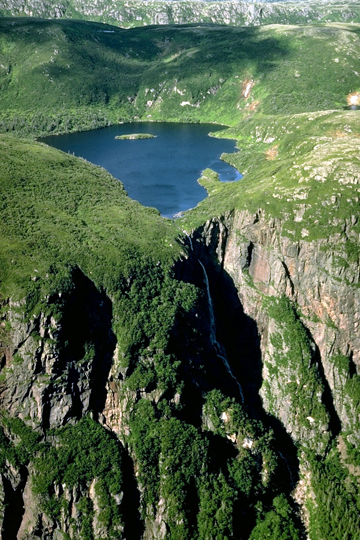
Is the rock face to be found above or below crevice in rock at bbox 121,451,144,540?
above

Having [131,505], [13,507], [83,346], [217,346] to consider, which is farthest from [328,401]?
[13,507]

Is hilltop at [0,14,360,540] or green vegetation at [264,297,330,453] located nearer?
hilltop at [0,14,360,540]

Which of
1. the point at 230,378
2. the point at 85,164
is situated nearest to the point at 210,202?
the point at 85,164

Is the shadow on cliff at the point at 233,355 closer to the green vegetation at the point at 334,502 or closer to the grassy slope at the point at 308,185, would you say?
the green vegetation at the point at 334,502

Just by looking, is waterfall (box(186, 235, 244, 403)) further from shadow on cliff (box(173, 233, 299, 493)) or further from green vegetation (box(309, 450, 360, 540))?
green vegetation (box(309, 450, 360, 540))

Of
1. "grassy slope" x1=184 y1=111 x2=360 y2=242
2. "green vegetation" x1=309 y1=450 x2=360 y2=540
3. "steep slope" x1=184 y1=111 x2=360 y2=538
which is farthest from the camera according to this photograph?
"grassy slope" x1=184 y1=111 x2=360 y2=242

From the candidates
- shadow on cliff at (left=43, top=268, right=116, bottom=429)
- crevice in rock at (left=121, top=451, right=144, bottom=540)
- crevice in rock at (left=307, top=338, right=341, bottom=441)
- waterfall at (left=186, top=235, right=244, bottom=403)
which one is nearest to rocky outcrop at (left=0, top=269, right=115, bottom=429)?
shadow on cliff at (left=43, top=268, right=116, bottom=429)

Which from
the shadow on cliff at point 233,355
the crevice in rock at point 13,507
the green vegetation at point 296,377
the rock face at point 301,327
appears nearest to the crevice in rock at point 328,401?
the rock face at point 301,327

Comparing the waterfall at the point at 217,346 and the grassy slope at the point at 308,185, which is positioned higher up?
the grassy slope at the point at 308,185

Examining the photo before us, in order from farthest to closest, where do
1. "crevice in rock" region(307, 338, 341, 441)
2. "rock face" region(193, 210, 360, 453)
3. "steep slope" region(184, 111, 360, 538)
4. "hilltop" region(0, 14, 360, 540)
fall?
"crevice in rock" region(307, 338, 341, 441) < "rock face" region(193, 210, 360, 453) < "steep slope" region(184, 111, 360, 538) < "hilltop" region(0, 14, 360, 540)

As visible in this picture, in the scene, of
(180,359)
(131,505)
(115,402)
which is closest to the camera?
(131,505)

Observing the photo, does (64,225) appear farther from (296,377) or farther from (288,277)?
(296,377)
